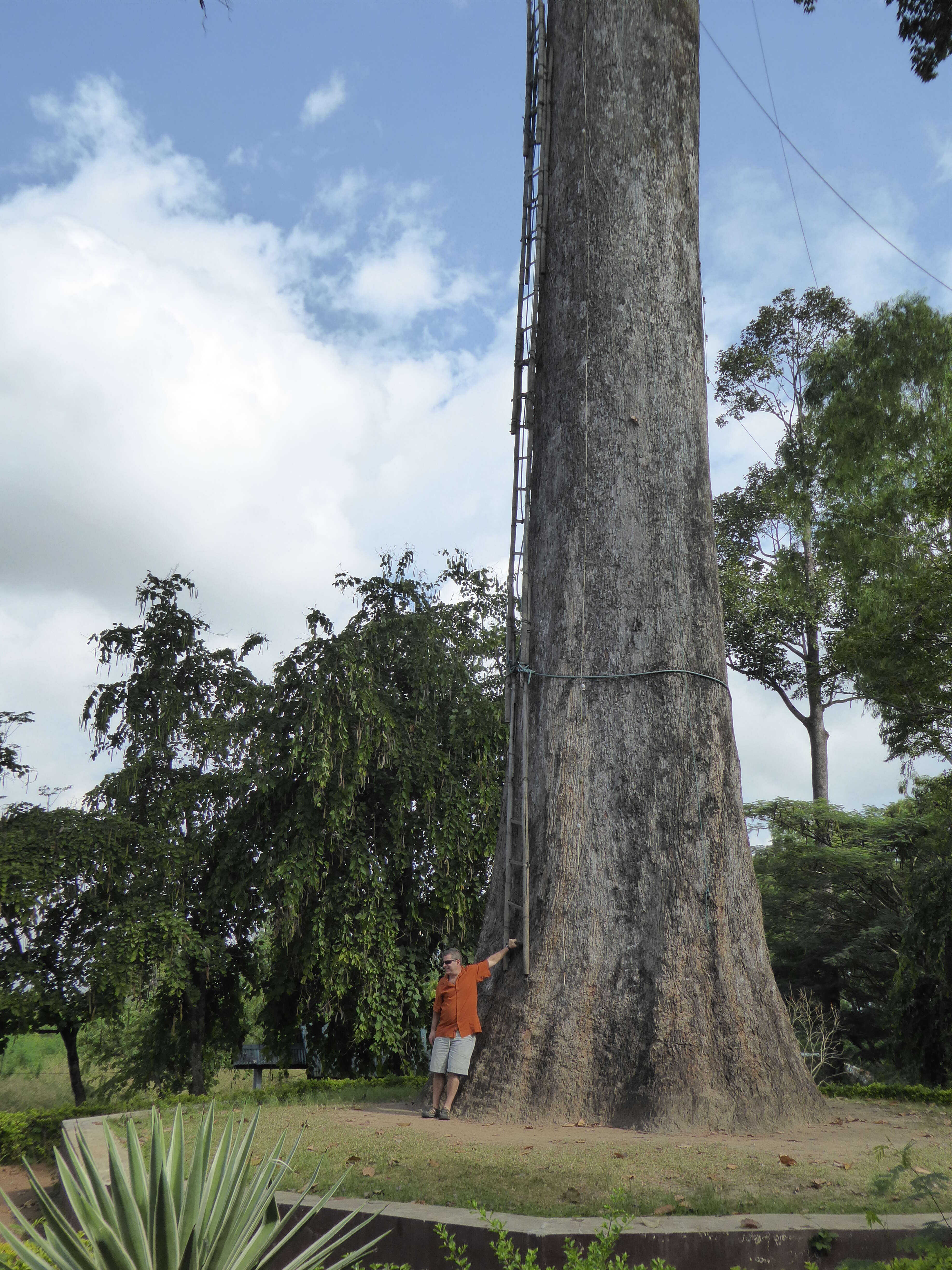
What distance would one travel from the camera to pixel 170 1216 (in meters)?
2.79

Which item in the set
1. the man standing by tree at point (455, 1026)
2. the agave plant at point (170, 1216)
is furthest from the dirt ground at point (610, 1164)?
the agave plant at point (170, 1216)

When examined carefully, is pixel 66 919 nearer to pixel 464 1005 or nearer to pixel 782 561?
pixel 464 1005

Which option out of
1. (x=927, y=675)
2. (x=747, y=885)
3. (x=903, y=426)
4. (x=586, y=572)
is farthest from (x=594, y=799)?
(x=903, y=426)

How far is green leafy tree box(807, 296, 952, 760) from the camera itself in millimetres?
15078

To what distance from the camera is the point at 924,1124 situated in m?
6.82

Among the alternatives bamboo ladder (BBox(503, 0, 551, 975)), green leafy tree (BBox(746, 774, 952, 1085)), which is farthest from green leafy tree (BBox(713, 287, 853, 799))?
bamboo ladder (BBox(503, 0, 551, 975))

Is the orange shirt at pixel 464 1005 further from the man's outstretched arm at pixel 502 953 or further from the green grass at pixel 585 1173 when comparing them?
the green grass at pixel 585 1173

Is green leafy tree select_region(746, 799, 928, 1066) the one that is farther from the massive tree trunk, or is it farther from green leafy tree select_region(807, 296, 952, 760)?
the massive tree trunk

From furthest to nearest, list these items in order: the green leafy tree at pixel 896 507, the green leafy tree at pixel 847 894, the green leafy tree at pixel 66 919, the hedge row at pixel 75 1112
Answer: the green leafy tree at pixel 847 894, the green leafy tree at pixel 896 507, the green leafy tree at pixel 66 919, the hedge row at pixel 75 1112

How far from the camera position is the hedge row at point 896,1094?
8000 millimetres

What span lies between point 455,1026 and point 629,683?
2694mm

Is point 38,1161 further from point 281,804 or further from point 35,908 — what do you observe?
point 281,804

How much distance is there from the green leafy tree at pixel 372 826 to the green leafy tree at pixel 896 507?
22.1 feet

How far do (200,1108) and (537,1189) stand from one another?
3.83 metres
